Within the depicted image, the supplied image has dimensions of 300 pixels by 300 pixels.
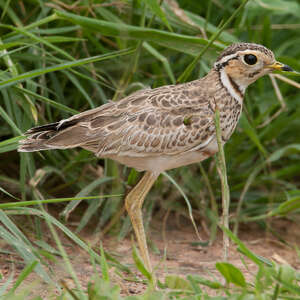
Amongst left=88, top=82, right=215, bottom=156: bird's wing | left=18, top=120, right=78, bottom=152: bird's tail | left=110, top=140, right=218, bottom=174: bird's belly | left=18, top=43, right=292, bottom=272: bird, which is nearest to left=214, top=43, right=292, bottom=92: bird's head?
left=18, top=43, right=292, bottom=272: bird

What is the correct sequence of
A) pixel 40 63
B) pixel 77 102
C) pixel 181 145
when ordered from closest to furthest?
pixel 181 145 < pixel 40 63 < pixel 77 102

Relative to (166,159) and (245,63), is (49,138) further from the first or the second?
(245,63)

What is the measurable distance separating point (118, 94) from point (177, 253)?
0.84 meters

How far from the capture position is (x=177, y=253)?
128 inches

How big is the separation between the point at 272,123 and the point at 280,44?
1.92 feet

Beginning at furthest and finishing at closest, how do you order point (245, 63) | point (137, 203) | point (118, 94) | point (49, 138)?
1. point (118, 94)
2. point (137, 203)
3. point (245, 63)
4. point (49, 138)

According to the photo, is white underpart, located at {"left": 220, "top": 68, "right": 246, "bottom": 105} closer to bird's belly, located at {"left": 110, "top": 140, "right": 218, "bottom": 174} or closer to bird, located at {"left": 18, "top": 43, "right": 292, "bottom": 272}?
bird, located at {"left": 18, "top": 43, "right": 292, "bottom": 272}

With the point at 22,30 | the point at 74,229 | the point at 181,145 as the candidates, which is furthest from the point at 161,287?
the point at 22,30

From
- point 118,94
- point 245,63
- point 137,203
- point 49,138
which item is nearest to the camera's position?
point 49,138

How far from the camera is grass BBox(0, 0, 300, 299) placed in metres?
2.88

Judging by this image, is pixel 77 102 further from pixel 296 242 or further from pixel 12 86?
pixel 296 242

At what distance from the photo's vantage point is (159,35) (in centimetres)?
294

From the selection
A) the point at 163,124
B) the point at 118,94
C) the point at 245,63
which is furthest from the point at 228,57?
the point at 118,94

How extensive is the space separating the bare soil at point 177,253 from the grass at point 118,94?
2.4 inches
